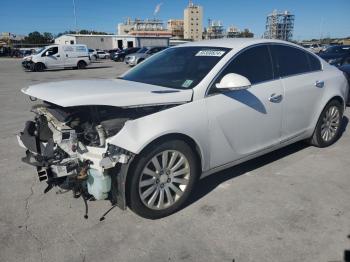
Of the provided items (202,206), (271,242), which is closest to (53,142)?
(202,206)

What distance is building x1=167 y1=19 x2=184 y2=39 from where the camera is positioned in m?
139

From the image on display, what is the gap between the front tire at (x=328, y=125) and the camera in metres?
5.04

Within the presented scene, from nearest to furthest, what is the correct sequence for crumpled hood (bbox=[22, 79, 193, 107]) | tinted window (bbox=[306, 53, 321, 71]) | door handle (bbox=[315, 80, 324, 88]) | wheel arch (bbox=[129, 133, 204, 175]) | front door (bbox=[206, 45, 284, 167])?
crumpled hood (bbox=[22, 79, 193, 107]), wheel arch (bbox=[129, 133, 204, 175]), front door (bbox=[206, 45, 284, 167]), door handle (bbox=[315, 80, 324, 88]), tinted window (bbox=[306, 53, 321, 71])

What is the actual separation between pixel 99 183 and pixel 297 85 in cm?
284

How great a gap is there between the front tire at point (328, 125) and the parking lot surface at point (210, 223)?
713mm

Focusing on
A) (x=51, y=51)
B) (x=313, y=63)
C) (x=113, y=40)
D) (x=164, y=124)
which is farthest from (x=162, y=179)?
(x=113, y=40)

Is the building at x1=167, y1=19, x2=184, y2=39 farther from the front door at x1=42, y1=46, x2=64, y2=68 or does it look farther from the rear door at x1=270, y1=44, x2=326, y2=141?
the rear door at x1=270, y1=44, x2=326, y2=141

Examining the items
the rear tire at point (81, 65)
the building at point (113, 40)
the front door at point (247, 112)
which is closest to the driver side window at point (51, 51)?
the rear tire at point (81, 65)

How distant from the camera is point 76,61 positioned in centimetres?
2606

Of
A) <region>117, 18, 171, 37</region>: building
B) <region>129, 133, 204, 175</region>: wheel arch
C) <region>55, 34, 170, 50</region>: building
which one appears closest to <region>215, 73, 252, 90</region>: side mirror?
<region>129, 133, 204, 175</region>: wheel arch

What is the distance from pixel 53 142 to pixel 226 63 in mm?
1963

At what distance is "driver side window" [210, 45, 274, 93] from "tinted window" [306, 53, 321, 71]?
1.01m

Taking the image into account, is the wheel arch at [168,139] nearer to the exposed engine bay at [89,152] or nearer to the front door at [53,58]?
the exposed engine bay at [89,152]

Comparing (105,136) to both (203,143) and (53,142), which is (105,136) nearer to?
(53,142)
